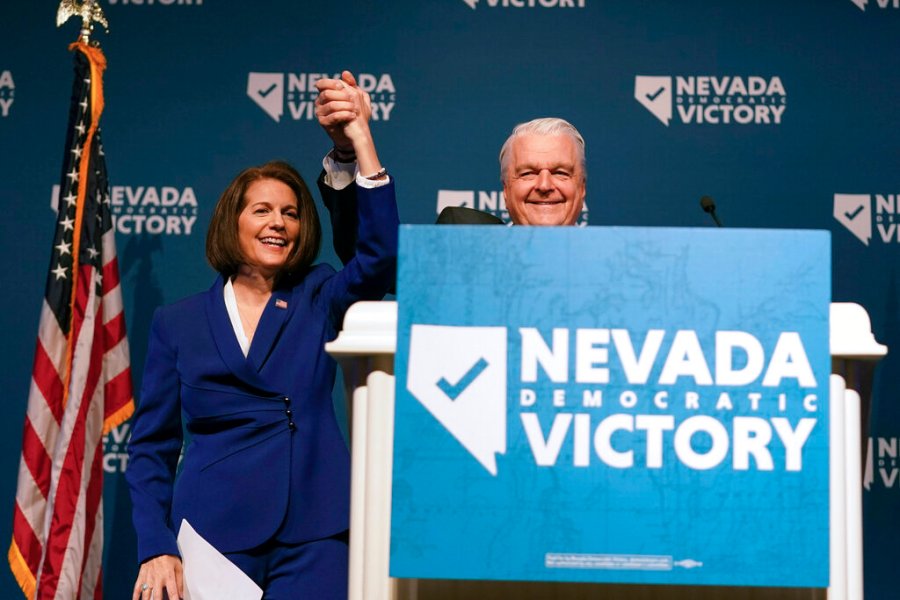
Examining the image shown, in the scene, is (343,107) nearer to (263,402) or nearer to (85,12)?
(263,402)

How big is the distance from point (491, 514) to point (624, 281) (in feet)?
0.80

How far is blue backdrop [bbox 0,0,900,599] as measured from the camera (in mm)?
3457

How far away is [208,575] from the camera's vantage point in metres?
1.79

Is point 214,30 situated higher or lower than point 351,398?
higher

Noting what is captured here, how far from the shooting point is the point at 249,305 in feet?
6.58

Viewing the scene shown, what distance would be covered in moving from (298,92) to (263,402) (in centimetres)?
189

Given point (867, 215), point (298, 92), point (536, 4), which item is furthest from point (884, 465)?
point (298, 92)

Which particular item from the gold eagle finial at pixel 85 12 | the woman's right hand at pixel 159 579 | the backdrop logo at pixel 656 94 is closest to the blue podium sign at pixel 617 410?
the woman's right hand at pixel 159 579

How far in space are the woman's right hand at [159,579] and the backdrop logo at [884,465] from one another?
89.4 inches

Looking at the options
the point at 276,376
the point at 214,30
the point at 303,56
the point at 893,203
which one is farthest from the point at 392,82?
the point at 276,376

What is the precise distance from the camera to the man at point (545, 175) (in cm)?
210

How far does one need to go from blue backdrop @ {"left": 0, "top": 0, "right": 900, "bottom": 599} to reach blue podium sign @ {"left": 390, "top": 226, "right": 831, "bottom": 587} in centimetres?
242

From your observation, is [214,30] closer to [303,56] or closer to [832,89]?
[303,56]

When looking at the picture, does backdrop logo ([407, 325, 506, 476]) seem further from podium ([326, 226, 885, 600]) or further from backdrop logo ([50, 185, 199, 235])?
backdrop logo ([50, 185, 199, 235])
